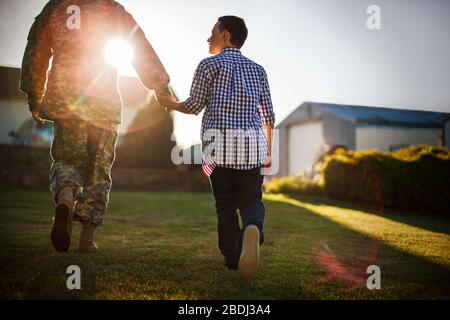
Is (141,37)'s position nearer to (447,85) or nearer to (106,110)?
(106,110)

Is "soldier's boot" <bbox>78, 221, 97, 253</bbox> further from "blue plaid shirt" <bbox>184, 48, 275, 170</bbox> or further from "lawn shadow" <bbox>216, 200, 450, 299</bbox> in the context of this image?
"lawn shadow" <bbox>216, 200, 450, 299</bbox>

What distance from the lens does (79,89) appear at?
3162 millimetres

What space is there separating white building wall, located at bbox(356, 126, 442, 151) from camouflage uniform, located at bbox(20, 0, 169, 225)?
18917mm

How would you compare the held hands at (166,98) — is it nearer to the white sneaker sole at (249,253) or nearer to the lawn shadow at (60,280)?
the white sneaker sole at (249,253)

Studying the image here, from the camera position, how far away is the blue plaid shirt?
9.23ft

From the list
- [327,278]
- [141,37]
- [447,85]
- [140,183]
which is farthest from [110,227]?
[140,183]

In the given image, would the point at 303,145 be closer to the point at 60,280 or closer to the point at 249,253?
the point at 249,253

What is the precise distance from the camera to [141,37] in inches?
139

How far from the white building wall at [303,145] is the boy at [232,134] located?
19.4m

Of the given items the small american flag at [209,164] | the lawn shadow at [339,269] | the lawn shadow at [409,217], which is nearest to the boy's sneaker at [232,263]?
the lawn shadow at [339,269]

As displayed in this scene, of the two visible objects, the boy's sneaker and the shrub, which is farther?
the shrub

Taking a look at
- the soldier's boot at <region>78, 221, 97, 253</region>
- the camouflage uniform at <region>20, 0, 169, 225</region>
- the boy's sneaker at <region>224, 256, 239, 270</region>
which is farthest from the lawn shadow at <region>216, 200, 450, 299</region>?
the camouflage uniform at <region>20, 0, 169, 225</region>

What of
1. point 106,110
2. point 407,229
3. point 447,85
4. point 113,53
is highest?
point 447,85
